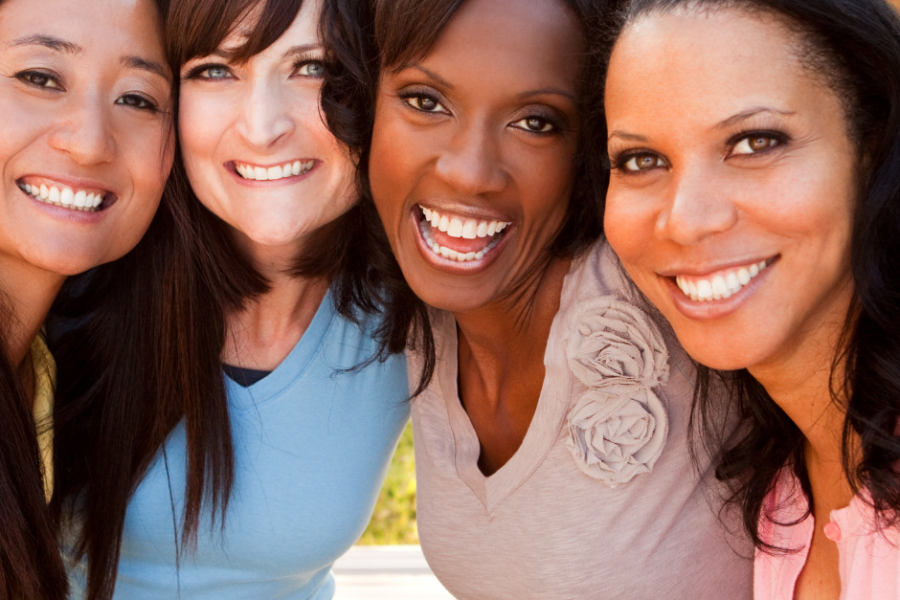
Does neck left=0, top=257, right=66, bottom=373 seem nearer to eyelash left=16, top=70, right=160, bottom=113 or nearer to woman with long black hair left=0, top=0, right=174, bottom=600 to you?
woman with long black hair left=0, top=0, right=174, bottom=600

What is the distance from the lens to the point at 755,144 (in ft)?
4.79

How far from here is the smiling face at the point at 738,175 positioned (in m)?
1.42

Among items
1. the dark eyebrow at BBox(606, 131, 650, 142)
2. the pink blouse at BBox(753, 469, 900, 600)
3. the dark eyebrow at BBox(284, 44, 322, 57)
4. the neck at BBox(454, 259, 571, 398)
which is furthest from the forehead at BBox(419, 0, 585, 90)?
the pink blouse at BBox(753, 469, 900, 600)

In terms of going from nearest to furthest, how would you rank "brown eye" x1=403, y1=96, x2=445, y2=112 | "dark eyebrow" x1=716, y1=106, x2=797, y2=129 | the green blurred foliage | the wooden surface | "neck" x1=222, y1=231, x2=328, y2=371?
"dark eyebrow" x1=716, y1=106, x2=797, y2=129 < "brown eye" x1=403, y1=96, x2=445, y2=112 < "neck" x1=222, y1=231, x2=328, y2=371 < the wooden surface < the green blurred foliage

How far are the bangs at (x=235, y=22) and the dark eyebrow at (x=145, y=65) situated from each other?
11 centimetres

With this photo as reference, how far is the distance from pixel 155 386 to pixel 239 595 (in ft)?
1.96

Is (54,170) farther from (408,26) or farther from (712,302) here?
(712,302)

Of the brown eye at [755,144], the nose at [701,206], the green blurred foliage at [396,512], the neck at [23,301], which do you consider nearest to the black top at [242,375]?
the neck at [23,301]

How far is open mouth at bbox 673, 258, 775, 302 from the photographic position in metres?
1.52

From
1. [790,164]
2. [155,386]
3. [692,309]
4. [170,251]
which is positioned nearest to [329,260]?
[170,251]

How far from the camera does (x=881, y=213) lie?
143 cm

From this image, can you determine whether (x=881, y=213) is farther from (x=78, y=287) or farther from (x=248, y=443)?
(x=78, y=287)

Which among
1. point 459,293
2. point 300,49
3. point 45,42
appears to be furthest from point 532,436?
point 45,42

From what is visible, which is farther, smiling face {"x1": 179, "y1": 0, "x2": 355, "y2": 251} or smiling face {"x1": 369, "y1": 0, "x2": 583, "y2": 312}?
smiling face {"x1": 179, "y1": 0, "x2": 355, "y2": 251}
